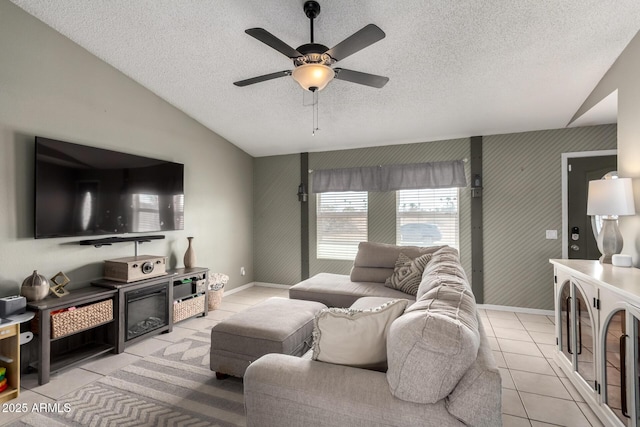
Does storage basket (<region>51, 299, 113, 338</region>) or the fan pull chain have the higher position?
the fan pull chain

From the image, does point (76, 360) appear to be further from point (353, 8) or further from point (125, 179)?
point (353, 8)

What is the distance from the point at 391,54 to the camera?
9.55ft

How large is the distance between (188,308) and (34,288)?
5.12 feet

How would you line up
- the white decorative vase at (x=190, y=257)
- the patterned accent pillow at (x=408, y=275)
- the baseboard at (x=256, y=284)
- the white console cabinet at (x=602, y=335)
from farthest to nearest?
the baseboard at (x=256, y=284) → the white decorative vase at (x=190, y=257) → the patterned accent pillow at (x=408, y=275) → the white console cabinet at (x=602, y=335)

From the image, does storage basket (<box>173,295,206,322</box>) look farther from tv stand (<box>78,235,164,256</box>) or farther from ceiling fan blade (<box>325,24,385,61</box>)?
ceiling fan blade (<box>325,24,385,61</box>)

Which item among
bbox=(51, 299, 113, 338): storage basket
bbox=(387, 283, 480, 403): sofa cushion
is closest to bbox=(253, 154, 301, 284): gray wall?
bbox=(51, 299, 113, 338): storage basket

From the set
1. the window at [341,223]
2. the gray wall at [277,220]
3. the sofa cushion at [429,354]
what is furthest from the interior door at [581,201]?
the gray wall at [277,220]

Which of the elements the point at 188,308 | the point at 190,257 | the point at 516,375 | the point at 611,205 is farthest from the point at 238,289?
the point at 611,205

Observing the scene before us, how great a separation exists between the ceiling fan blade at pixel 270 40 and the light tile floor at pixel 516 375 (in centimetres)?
284

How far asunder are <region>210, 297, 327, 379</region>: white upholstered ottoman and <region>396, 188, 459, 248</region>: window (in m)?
2.67

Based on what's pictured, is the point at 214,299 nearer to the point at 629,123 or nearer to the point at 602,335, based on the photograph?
the point at 602,335

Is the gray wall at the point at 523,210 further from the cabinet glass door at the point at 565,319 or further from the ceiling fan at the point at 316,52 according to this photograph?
the ceiling fan at the point at 316,52

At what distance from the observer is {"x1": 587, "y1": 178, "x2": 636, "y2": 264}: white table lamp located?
8.00ft

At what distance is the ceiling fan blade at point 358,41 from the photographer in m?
1.85
